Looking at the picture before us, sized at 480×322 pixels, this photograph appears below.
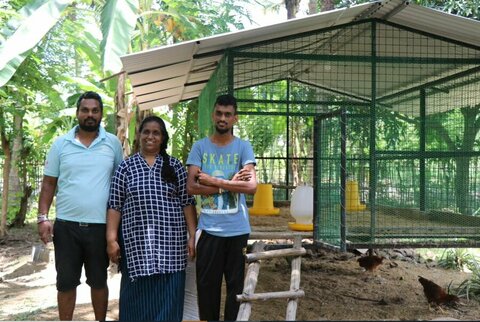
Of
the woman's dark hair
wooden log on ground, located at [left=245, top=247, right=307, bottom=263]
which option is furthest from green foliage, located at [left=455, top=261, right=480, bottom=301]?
the woman's dark hair

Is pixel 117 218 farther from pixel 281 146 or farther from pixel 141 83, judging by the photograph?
pixel 281 146

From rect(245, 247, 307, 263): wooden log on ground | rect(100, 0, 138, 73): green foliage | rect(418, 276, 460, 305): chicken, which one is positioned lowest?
rect(418, 276, 460, 305): chicken

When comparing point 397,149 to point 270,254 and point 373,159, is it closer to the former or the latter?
point 373,159

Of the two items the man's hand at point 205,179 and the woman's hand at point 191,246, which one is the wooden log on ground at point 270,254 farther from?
the man's hand at point 205,179

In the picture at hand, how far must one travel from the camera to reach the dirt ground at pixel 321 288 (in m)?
5.77

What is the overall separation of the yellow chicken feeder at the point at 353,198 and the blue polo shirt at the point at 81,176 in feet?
8.50

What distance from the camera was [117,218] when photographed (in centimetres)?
357

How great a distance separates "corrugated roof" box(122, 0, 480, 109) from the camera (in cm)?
507

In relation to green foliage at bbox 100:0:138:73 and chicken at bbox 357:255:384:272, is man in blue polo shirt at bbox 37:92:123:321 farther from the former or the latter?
chicken at bbox 357:255:384:272

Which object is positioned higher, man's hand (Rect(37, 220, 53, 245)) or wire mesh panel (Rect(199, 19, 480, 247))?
wire mesh panel (Rect(199, 19, 480, 247))

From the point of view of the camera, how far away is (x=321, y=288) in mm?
7059

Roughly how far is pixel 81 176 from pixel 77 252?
20.0 inches

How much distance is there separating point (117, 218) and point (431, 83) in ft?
14.1

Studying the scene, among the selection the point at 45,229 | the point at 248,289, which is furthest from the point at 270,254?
the point at 45,229
